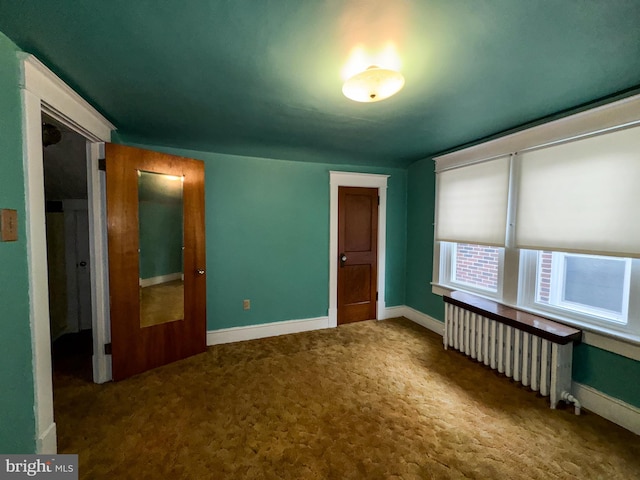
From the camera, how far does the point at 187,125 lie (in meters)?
2.32

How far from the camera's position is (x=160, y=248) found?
271cm

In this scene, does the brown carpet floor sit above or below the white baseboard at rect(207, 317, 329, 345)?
below

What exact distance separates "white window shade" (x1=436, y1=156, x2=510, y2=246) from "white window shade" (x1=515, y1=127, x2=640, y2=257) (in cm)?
19

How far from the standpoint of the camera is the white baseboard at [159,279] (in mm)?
2572

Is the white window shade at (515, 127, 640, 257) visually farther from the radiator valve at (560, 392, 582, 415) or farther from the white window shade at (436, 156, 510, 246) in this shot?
the radiator valve at (560, 392, 582, 415)

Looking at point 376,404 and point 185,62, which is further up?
point 185,62

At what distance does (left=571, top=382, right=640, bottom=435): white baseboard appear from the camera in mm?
1815

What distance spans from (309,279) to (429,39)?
2.85 metres

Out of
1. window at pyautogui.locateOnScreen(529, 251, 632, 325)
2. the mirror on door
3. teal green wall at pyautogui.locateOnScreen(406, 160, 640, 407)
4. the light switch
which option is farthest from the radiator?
the light switch

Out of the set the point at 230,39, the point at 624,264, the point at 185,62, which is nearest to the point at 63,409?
the point at 185,62

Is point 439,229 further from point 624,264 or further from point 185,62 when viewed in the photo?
point 185,62

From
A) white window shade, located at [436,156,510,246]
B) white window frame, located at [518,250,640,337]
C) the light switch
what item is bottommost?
white window frame, located at [518,250,640,337]

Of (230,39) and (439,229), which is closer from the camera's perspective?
(230,39)

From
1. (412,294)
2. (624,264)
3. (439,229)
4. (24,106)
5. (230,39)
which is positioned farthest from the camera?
(412,294)
